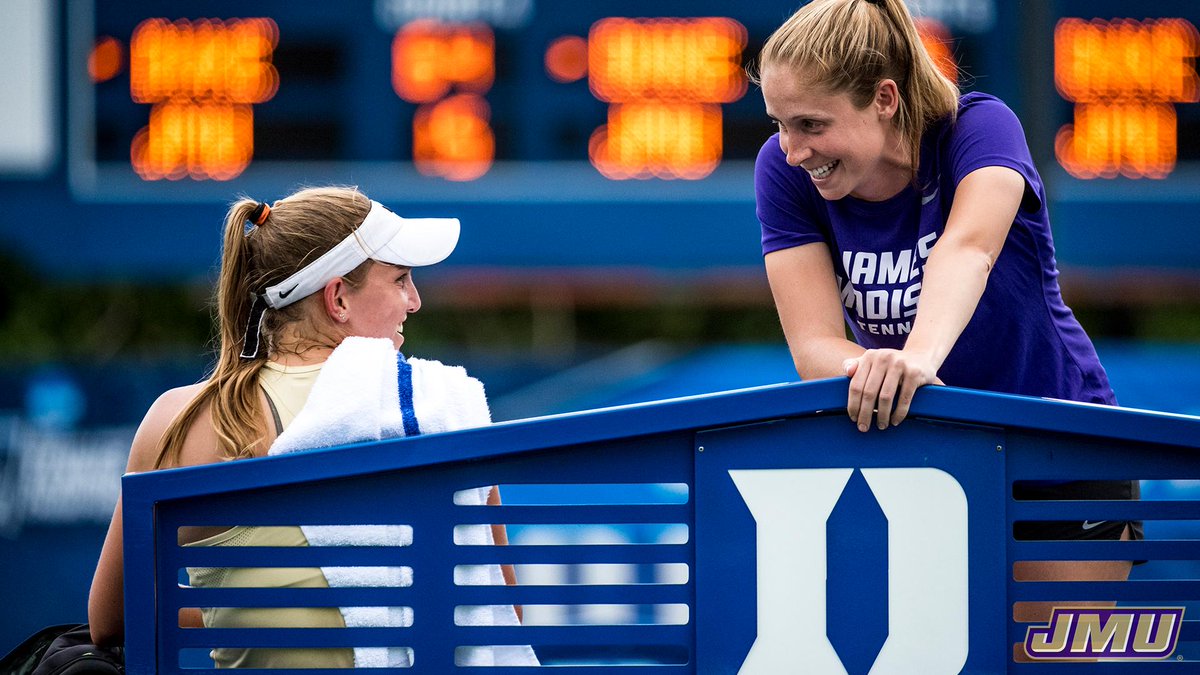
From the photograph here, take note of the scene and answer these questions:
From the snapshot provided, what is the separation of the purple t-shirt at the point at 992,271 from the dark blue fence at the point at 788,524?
1.50 ft

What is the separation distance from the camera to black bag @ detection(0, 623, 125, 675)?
2.09 metres

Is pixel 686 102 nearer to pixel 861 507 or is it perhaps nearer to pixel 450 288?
pixel 450 288

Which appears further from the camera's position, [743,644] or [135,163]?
[135,163]

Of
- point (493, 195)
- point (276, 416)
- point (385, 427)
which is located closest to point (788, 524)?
point (385, 427)

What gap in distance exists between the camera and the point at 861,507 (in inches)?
71.3

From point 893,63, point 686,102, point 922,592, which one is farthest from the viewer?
point 686,102

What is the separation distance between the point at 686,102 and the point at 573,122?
38.6 inches

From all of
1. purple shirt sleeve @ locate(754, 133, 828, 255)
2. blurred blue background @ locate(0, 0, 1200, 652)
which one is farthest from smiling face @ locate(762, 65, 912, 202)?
blurred blue background @ locate(0, 0, 1200, 652)

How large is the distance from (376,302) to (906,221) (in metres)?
0.88

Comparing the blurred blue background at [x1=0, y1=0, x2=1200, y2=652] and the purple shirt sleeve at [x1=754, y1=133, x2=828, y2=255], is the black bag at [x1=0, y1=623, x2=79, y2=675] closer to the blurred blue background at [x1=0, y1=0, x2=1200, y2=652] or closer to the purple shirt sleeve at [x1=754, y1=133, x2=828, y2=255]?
the purple shirt sleeve at [x1=754, y1=133, x2=828, y2=255]

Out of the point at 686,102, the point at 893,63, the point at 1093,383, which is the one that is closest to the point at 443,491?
the point at 893,63

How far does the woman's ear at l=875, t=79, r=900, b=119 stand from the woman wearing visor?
72 cm

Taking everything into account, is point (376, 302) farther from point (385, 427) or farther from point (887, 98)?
point (887, 98)

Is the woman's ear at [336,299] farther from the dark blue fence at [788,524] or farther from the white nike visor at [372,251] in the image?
the dark blue fence at [788,524]
